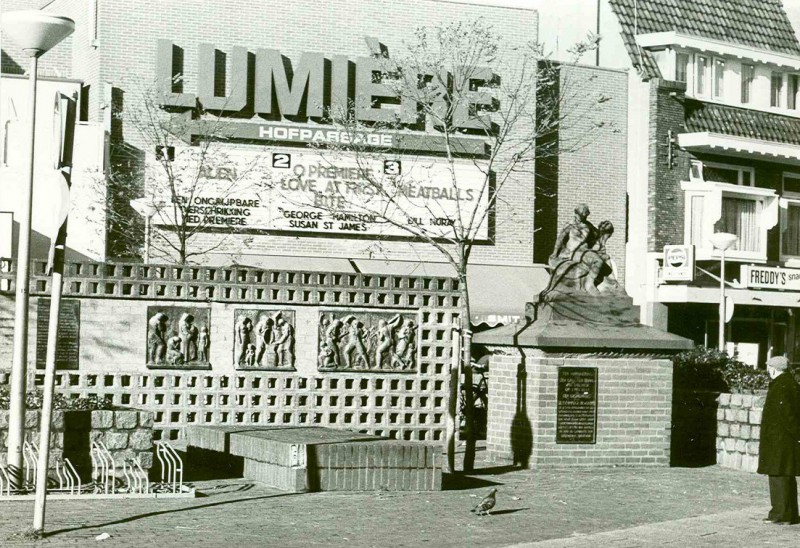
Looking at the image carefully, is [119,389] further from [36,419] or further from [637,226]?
[637,226]

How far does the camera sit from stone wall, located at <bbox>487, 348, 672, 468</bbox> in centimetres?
1619

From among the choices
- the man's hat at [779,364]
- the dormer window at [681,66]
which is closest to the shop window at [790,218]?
the dormer window at [681,66]

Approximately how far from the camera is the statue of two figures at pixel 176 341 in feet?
60.2

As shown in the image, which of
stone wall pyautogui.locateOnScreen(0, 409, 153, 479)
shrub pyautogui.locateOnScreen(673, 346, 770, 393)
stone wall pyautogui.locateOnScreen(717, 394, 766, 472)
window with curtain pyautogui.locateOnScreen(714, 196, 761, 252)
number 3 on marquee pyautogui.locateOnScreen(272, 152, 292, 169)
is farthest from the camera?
window with curtain pyautogui.locateOnScreen(714, 196, 761, 252)

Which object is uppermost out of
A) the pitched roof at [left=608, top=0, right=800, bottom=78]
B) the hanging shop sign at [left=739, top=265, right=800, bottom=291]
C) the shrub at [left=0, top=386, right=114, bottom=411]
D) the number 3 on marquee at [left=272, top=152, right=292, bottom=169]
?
the pitched roof at [left=608, top=0, right=800, bottom=78]

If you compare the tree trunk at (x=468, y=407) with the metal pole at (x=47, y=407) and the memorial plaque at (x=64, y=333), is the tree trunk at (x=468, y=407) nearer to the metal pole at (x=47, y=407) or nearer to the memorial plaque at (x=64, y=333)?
the memorial plaque at (x=64, y=333)

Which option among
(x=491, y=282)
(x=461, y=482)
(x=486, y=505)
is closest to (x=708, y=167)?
(x=491, y=282)

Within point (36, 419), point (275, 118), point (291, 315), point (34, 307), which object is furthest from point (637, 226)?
point (36, 419)

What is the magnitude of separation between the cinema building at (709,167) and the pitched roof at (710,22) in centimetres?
4

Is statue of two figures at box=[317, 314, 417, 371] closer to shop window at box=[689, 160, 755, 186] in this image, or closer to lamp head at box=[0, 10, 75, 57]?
lamp head at box=[0, 10, 75, 57]

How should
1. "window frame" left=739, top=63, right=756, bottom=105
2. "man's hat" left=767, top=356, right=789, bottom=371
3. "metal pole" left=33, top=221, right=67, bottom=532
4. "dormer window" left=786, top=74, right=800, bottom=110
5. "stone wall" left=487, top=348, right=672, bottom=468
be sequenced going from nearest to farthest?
"metal pole" left=33, top=221, right=67, bottom=532 → "man's hat" left=767, top=356, right=789, bottom=371 → "stone wall" left=487, top=348, right=672, bottom=468 → "window frame" left=739, top=63, right=756, bottom=105 → "dormer window" left=786, top=74, right=800, bottom=110

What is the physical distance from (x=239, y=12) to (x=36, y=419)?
21.6 m

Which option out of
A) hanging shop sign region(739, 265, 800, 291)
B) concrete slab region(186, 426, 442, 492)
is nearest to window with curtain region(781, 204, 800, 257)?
hanging shop sign region(739, 265, 800, 291)

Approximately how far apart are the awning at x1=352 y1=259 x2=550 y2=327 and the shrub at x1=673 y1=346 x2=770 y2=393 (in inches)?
504
